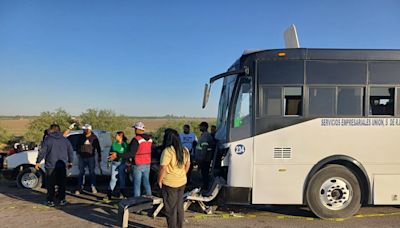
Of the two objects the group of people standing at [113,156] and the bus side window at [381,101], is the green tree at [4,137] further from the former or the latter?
the bus side window at [381,101]

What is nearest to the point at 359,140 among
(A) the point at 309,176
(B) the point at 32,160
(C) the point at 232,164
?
(A) the point at 309,176

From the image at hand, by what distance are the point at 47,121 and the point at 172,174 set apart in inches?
748

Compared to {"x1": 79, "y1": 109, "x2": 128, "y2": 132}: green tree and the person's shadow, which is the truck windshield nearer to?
the person's shadow

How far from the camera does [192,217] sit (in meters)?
7.77

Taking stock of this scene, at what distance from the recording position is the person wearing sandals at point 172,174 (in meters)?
6.09

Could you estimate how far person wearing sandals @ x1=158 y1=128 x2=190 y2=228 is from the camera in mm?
6090

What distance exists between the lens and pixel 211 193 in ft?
25.1

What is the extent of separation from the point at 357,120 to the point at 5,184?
10.5 m

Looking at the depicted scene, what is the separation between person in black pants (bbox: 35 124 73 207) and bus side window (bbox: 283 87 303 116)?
519cm

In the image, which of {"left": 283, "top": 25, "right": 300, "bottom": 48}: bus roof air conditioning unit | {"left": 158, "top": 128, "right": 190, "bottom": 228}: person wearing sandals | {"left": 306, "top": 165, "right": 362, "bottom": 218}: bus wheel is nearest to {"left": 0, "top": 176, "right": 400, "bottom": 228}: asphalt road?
{"left": 306, "top": 165, "right": 362, "bottom": 218}: bus wheel

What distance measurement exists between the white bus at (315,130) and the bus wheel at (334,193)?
0.02 meters

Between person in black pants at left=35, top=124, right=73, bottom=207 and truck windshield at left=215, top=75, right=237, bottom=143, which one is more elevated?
truck windshield at left=215, top=75, right=237, bottom=143

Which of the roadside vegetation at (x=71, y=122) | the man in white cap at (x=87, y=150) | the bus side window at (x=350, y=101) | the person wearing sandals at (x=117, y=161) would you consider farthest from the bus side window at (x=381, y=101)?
the roadside vegetation at (x=71, y=122)

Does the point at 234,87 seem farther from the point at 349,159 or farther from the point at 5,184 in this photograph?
the point at 5,184
